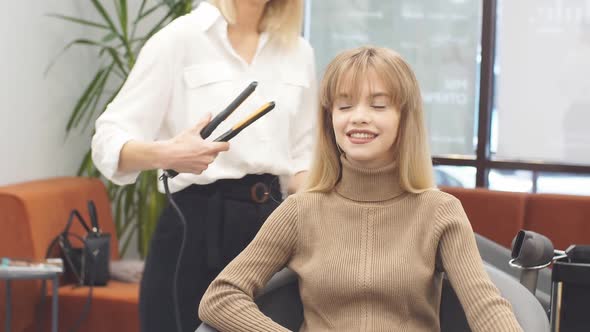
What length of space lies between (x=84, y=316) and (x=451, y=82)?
2.08 m

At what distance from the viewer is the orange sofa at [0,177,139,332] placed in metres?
3.73

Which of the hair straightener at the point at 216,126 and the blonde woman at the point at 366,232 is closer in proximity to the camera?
the blonde woman at the point at 366,232

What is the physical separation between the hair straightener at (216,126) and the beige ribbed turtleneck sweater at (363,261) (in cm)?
17

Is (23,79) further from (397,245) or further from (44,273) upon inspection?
(397,245)

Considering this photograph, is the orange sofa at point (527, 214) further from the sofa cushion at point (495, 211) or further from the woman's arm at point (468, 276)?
the woman's arm at point (468, 276)

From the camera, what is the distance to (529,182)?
4.67 m

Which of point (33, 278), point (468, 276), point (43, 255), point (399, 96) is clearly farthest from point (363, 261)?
point (43, 255)

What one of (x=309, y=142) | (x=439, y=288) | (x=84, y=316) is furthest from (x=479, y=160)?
(x=439, y=288)

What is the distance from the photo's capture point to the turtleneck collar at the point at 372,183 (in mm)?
1772

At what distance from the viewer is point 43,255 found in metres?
3.79

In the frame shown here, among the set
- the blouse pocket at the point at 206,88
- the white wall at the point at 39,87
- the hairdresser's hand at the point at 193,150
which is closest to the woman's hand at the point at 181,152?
the hairdresser's hand at the point at 193,150

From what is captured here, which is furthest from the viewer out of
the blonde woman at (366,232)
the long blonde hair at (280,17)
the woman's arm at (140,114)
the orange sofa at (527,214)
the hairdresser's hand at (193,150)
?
the orange sofa at (527,214)

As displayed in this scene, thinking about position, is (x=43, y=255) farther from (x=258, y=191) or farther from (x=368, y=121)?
(x=368, y=121)

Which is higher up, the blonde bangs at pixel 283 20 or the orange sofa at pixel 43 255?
the blonde bangs at pixel 283 20
